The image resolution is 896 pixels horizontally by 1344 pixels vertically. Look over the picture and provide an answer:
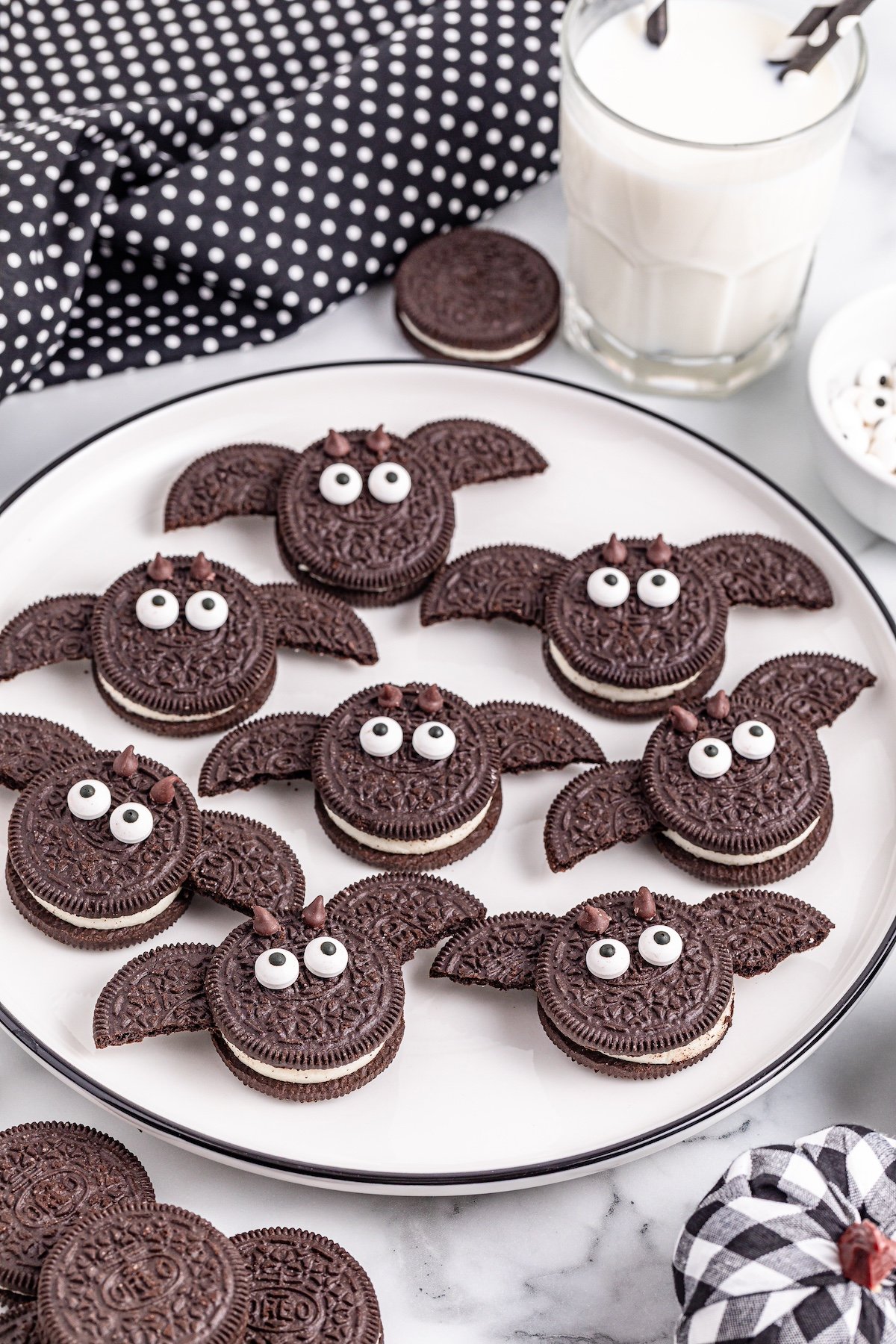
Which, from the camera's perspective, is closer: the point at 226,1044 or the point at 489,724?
the point at 226,1044

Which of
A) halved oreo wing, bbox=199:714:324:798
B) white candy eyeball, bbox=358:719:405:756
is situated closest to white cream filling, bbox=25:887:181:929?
halved oreo wing, bbox=199:714:324:798

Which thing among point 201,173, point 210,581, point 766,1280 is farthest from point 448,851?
point 201,173

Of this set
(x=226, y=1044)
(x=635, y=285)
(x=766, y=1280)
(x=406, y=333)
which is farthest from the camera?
(x=406, y=333)

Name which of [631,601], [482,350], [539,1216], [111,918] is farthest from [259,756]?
[482,350]

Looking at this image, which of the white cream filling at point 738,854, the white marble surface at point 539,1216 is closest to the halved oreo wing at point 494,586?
the white cream filling at point 738,854

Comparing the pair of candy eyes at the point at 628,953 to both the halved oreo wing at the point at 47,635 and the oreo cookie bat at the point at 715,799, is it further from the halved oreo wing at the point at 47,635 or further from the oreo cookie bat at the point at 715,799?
the halved oreo wing at the point at 47,635

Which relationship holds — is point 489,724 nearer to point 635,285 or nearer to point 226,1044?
point 226,1044
